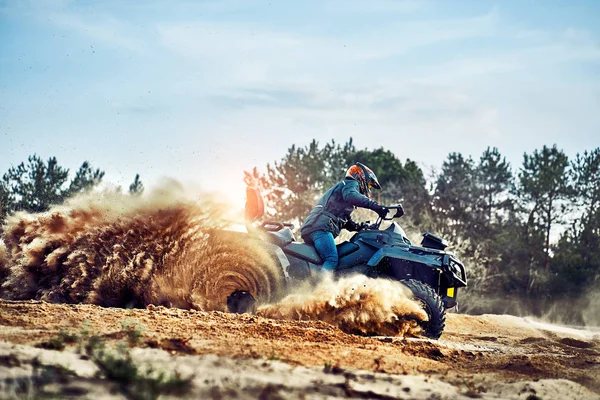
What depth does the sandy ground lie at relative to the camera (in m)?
5.63

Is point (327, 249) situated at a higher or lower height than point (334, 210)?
lower

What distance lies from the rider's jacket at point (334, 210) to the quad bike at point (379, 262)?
29 cm

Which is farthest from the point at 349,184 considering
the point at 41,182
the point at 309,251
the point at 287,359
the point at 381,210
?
the point at 41,182

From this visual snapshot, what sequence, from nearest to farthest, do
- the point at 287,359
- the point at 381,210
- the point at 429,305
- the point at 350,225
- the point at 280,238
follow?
the point at 287,359
the point at 429,305
the point at 381,210
the point at 280,238
the point at 350,225

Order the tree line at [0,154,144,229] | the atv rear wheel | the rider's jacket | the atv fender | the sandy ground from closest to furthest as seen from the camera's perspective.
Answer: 1. the sandy ground
2. the atv rear wheel
3. the atv fender
4. the rider's jacket
5. the tree line at [0,154,144,229]

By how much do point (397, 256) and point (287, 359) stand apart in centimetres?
460

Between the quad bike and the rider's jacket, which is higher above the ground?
the rider's jacket

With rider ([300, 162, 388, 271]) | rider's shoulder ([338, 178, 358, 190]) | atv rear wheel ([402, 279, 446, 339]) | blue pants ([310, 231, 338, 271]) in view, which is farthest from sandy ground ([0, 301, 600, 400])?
rider's shoulder ([338, 178, 358, 190])

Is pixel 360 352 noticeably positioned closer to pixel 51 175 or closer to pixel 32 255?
pixel 32 255

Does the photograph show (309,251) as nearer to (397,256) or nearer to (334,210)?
(334,210)

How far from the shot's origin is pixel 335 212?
36.6 ft

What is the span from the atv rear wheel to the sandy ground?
849 mm

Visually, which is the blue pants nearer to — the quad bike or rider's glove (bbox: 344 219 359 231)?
the quad bike

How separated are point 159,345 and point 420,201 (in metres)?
35.1
